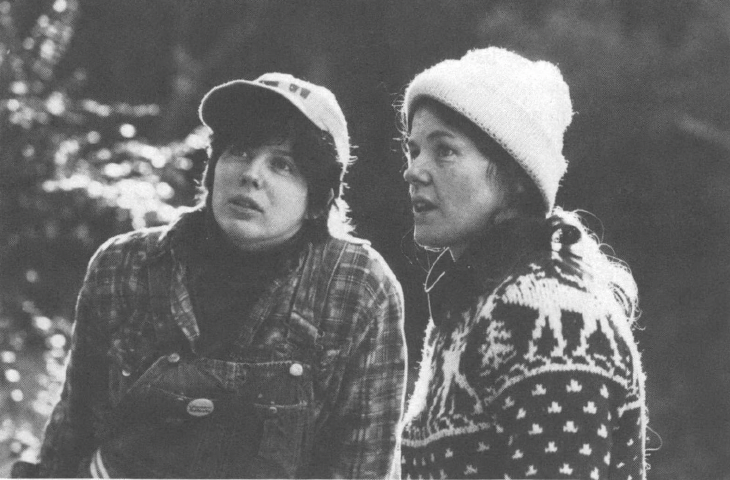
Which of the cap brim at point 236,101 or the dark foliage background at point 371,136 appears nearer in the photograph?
the cap brim at point 236,101

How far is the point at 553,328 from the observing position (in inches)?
51.1

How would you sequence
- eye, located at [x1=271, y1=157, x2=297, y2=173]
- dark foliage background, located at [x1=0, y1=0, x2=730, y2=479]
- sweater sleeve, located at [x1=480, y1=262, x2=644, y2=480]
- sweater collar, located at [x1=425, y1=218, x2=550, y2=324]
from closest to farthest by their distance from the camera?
sweater sleeve, located at [x1=480, y1=262, x2=644, y2=480], sweater collar, located at [x1=425, y1=218, x2=550, y2=324], eye, located at [x1=271, y1=157, x2=297, y2=173], dark foliage background, located at [x1=0, y1=0, x2=730, y2=479]

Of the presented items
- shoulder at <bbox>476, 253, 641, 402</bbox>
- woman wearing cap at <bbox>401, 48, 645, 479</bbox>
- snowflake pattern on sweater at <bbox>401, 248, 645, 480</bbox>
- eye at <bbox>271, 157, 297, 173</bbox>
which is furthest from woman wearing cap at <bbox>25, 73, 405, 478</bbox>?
shoulder at <bbox>476, 253, 641, 402</bbox>

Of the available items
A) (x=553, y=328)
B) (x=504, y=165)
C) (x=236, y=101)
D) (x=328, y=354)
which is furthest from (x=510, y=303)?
(x=236, y=101)

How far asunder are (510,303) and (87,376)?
108 centimetres

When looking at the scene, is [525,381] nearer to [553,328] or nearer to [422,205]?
[553,328]

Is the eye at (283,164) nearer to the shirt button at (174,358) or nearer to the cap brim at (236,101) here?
the cap brim at (236,101)

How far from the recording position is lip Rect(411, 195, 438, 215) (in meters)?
1.61

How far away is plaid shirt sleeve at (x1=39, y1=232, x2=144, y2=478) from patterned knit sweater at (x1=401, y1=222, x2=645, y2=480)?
0.78 meters

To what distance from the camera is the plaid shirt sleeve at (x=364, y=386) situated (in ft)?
6.24

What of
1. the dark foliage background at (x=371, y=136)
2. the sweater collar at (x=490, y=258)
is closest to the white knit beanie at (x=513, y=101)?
the sweater collar at (x=490, y=258)

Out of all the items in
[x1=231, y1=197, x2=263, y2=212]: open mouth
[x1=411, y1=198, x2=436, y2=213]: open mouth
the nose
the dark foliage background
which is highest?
the dark foliage background

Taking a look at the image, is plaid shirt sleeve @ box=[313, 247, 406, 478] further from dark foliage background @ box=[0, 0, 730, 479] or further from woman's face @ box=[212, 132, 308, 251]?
dark foliage background @ box=[0, 0, 730, 479]

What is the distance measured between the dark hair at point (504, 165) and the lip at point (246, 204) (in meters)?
0.47
